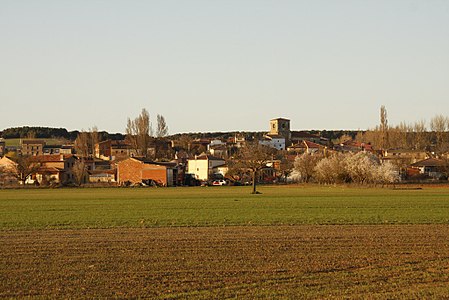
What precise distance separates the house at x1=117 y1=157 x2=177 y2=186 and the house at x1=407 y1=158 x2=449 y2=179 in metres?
40.8

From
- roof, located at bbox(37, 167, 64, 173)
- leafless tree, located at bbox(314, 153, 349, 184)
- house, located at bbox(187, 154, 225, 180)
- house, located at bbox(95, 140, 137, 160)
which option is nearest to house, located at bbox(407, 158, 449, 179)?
leafless tree, located at bbox(314, 153, 349, 184)

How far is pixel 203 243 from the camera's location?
78.9ft

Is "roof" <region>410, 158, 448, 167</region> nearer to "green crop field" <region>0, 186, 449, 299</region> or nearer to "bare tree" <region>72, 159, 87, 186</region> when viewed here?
"bare tree" <region>72, 159, 87, 186</region>

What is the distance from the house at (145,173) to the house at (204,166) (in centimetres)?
1867

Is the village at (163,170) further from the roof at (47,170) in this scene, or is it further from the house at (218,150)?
the house at (218,150)

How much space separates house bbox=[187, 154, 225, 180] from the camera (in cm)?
12631

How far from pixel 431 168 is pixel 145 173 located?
49.5 metres

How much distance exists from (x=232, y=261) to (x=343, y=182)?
78101mm

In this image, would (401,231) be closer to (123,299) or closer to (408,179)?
(123,299)

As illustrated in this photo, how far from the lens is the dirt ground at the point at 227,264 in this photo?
1545 cm

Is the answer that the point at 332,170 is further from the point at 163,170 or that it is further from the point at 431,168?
the point at 431,168

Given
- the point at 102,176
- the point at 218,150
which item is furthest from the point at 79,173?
the point at 218,150

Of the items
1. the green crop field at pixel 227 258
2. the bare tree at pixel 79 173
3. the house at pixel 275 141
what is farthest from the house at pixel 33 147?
the green crop field at pixel 227 258

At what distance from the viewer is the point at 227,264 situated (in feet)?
62.4
